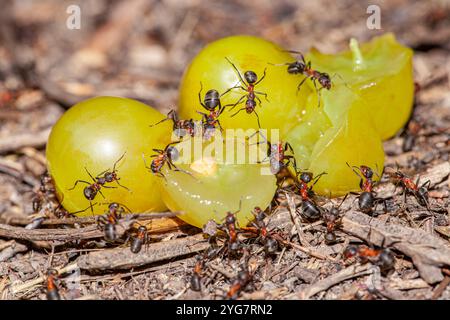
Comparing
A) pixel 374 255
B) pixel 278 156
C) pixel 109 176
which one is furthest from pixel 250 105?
pixel 374 255

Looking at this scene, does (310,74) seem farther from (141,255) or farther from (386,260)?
(141,255)

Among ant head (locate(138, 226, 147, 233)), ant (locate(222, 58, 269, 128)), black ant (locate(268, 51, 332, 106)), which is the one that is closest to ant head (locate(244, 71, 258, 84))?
ant (locate(222, 58, 269, 128))

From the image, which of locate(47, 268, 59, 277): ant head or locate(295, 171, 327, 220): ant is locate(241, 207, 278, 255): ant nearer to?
locate(295, 171, 327, 220): ant

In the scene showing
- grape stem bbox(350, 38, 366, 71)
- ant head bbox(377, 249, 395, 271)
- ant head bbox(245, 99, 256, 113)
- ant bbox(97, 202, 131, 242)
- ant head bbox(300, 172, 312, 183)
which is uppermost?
grape stem bbox(350, 38, 366, 71)

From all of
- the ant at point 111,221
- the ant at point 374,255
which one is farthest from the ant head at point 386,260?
the ant at point 111,221
